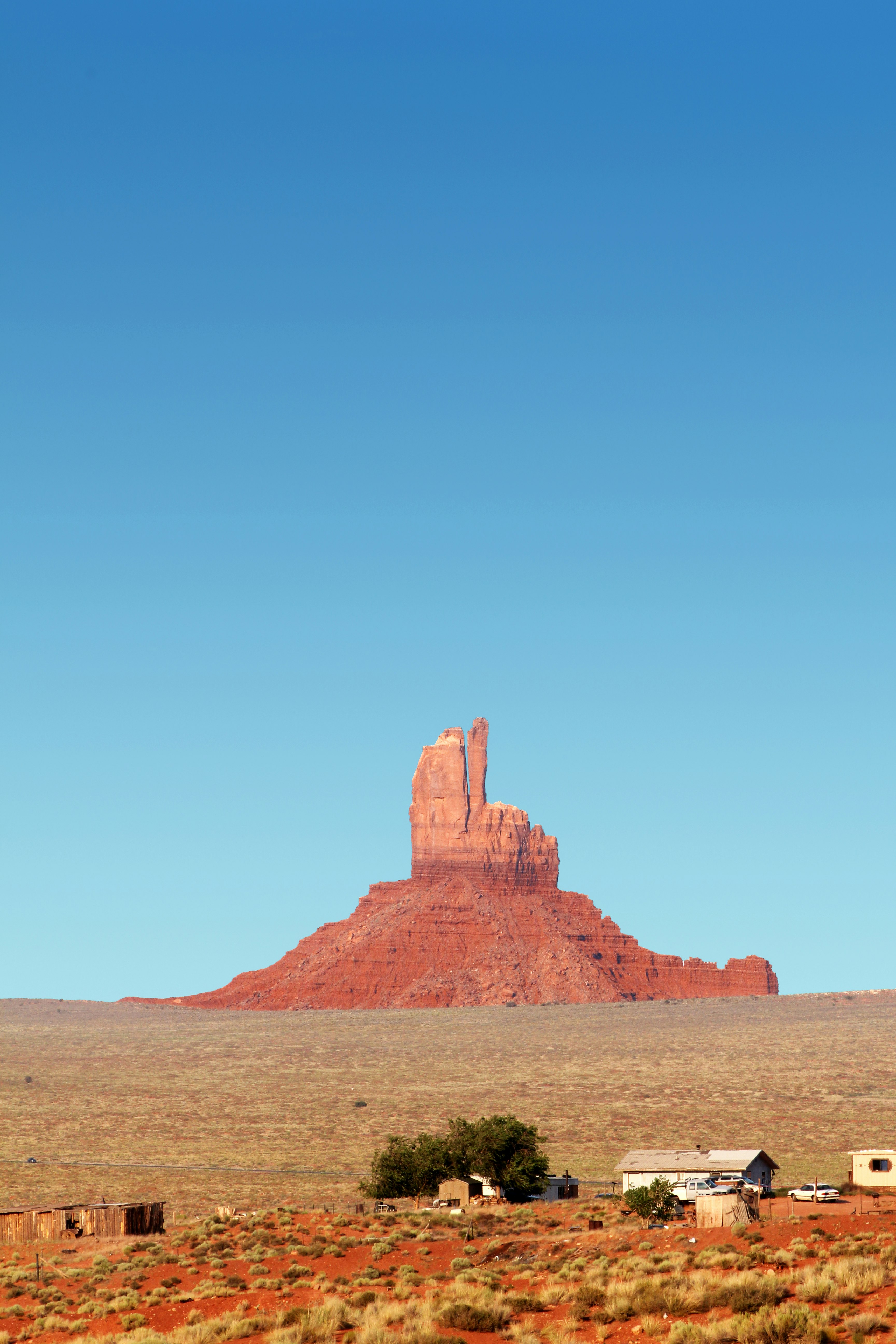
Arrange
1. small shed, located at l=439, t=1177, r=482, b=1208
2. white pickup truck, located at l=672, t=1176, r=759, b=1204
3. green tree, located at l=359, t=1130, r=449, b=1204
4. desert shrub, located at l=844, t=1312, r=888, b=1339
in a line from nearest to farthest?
desert shrub, located at l=844, t=1312, r=888, b=1339, white pickup truck, located at l=672, t=1176, r=759, b=1204, small shed, located at l=439, t=1177, r=482, b=1208, green tree, located at l=359, t=1130, r=449, b=1204

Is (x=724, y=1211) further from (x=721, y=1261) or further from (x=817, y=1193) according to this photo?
(x=721, y=1261)

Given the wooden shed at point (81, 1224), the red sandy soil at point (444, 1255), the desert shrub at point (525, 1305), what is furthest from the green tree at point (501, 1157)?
the desert shrub at point (525, 1305)

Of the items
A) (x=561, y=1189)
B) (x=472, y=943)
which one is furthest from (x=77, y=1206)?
(x=472, y=943)

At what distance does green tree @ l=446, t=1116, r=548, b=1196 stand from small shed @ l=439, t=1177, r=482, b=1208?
2.86ft

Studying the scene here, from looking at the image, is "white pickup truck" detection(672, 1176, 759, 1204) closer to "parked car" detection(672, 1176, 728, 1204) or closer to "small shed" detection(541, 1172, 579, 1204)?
"parked car" detection(672, 1176, 728, 1204)

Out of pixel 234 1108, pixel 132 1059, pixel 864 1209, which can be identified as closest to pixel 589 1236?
pixel 864 1209

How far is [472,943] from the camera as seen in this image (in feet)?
587

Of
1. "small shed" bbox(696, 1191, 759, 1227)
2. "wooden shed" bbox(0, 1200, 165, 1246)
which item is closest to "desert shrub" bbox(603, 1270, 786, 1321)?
"small shed" bbox(696, 1191, 759, 1227)

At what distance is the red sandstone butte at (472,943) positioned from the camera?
6757 inches

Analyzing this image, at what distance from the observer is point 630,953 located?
18462cm

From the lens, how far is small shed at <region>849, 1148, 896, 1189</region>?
44125 millimetres

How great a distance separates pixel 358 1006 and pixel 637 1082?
267 ft

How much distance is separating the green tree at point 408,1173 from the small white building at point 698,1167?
18.9 feet

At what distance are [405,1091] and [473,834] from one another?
104 m
